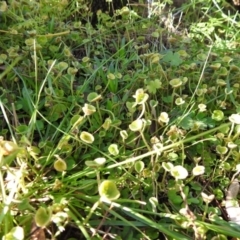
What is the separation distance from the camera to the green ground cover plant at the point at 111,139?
95cm

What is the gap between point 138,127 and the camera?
103 cm

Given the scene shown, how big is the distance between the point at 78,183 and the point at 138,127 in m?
0.20

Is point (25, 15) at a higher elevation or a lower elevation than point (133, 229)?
higher

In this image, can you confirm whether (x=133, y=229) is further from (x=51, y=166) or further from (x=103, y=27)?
(x=103, y=27)

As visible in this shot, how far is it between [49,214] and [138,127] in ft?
1.09

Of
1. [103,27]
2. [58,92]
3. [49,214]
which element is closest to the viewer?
[49,214]

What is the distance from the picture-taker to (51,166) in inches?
41.6

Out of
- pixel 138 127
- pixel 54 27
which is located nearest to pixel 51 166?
pixel 138 127

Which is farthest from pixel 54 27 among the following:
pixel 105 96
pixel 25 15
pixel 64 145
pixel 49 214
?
pixel 49 214

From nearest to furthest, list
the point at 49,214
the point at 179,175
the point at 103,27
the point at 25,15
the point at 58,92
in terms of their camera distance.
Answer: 1. the point at 49,214
2. the point at 179,175
3. the point at 58,92
4. the point at 25,15
5. the point at 103,27

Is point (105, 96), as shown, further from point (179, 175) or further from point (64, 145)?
point (179, 175)

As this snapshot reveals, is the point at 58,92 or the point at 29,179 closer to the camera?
the point at 29,179

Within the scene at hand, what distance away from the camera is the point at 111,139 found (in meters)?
1.17

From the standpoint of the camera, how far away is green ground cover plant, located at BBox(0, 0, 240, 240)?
37.4 inches
